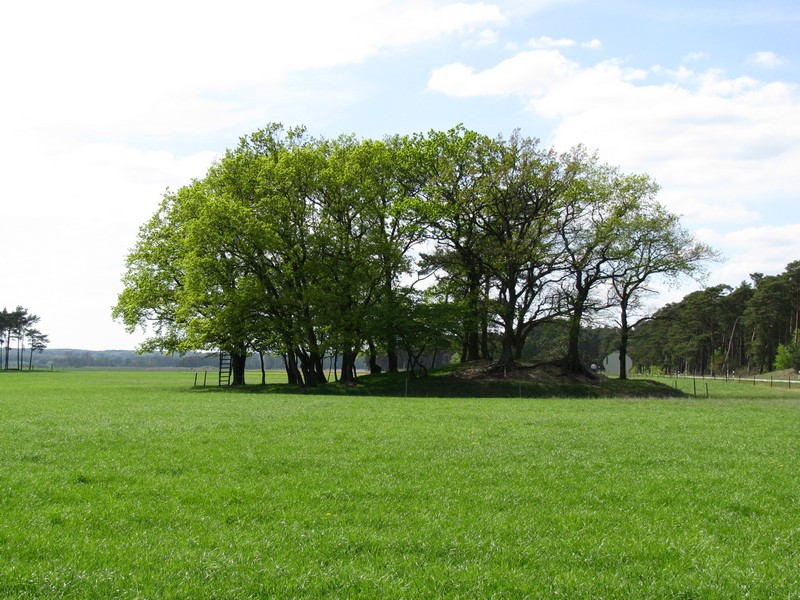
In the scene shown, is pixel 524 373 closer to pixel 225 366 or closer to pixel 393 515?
pixel 225 366

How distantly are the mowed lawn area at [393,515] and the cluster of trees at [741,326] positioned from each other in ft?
237

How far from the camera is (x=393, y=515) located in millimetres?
9250

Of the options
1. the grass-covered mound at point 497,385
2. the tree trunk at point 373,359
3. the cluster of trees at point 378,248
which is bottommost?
the grass-covered mound at point 497,385

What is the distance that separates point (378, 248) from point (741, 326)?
283ft

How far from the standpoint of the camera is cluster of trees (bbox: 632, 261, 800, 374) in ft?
308

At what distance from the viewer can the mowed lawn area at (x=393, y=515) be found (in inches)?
266

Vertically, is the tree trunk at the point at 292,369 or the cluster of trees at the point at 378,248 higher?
the cluster of trees at the point at 378,248

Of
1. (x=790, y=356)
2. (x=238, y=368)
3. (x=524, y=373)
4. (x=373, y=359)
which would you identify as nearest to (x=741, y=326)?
(x=790, y=356)

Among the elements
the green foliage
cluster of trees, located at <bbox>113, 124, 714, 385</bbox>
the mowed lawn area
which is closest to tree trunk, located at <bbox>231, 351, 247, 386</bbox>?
cluster of trees, located at <bbox>113, 124, 714, 385</bbox>

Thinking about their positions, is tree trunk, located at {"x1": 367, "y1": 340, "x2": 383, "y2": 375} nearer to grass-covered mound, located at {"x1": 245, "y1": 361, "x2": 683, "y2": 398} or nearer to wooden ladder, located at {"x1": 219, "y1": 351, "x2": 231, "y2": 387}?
grass-covered mound, located at {"x1": 245, "y1": 361, "x2": 683, "y2": 398}

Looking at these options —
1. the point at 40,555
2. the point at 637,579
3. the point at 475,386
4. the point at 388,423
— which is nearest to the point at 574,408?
the point at 388,423

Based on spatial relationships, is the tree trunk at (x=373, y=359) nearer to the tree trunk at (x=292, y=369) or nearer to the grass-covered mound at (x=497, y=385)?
the grass-covered mound at (x=497, y=385)

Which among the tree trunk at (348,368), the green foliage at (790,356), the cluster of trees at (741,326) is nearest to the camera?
the tree trunk at (348,368)

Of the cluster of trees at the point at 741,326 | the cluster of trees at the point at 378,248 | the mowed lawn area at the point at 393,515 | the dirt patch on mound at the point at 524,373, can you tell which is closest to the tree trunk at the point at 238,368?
the cluster of trees at the point at 378,248
